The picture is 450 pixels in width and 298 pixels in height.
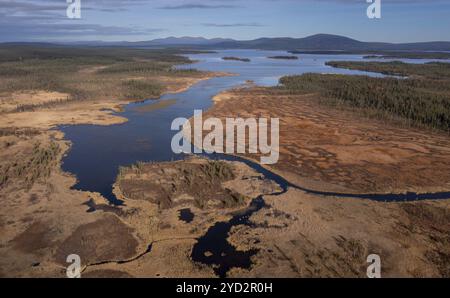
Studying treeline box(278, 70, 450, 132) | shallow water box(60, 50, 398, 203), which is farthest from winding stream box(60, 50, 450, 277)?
treeline box(278, 70, 450, 132)

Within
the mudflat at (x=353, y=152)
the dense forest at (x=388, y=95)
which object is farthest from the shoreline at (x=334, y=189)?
the dense forest at (x=388, y=95)

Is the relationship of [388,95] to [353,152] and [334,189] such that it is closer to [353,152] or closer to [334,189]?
[353,152]

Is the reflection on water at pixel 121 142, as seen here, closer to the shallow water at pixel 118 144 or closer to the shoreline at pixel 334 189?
the shallow water at pixel 118 144

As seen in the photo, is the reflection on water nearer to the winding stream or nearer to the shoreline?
the winding stream

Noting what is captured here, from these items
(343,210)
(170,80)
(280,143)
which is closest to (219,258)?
(343,210)

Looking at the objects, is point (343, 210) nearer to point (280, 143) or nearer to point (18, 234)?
point (280, 143)

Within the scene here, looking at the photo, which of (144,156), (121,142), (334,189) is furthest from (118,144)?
(334,189)

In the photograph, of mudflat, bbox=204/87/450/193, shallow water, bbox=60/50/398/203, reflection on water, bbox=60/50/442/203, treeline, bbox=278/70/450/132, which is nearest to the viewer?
mudflat, bbox=204/87/450/193
